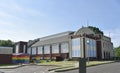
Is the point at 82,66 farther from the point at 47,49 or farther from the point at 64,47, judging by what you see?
the point at 47,49

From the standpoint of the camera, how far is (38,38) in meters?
101

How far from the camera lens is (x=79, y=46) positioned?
63031 mm

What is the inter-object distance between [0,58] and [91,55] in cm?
3063

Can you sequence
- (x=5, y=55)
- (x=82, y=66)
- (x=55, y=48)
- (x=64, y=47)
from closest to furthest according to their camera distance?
(x=82, y=66) < (x=5, y=55) < (x=64, y=47) < (x=55, y=48)

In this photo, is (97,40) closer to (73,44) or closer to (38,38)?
(73,44)

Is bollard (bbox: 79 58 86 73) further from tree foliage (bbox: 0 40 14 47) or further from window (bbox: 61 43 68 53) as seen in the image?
tree foliage (bbox: 0 40 14 47)

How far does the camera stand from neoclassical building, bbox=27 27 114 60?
205 ft

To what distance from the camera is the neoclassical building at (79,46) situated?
6247 cm

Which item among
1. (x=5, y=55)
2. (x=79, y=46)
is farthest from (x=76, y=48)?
(x=5, y=55)

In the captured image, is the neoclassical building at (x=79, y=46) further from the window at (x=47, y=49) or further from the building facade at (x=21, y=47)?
the building facade at (x=21, y=47)

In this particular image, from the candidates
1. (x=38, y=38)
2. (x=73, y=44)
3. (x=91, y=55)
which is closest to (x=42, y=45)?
(x=38, y=38)

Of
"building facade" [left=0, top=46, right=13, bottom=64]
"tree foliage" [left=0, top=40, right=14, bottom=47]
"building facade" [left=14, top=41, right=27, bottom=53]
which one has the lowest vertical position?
"building facade" [left=0, top=46, right=13, bottom=64]

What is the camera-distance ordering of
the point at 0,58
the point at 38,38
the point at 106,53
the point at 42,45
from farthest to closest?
the point at 38,38 → the point at 42,45 → the point at 106,53 → the point at 0,58

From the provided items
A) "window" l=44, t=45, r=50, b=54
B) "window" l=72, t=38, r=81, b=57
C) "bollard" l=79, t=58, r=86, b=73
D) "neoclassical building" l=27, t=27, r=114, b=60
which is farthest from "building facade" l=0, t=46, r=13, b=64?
"bollard" l=79, t=58, r=86, b=73
